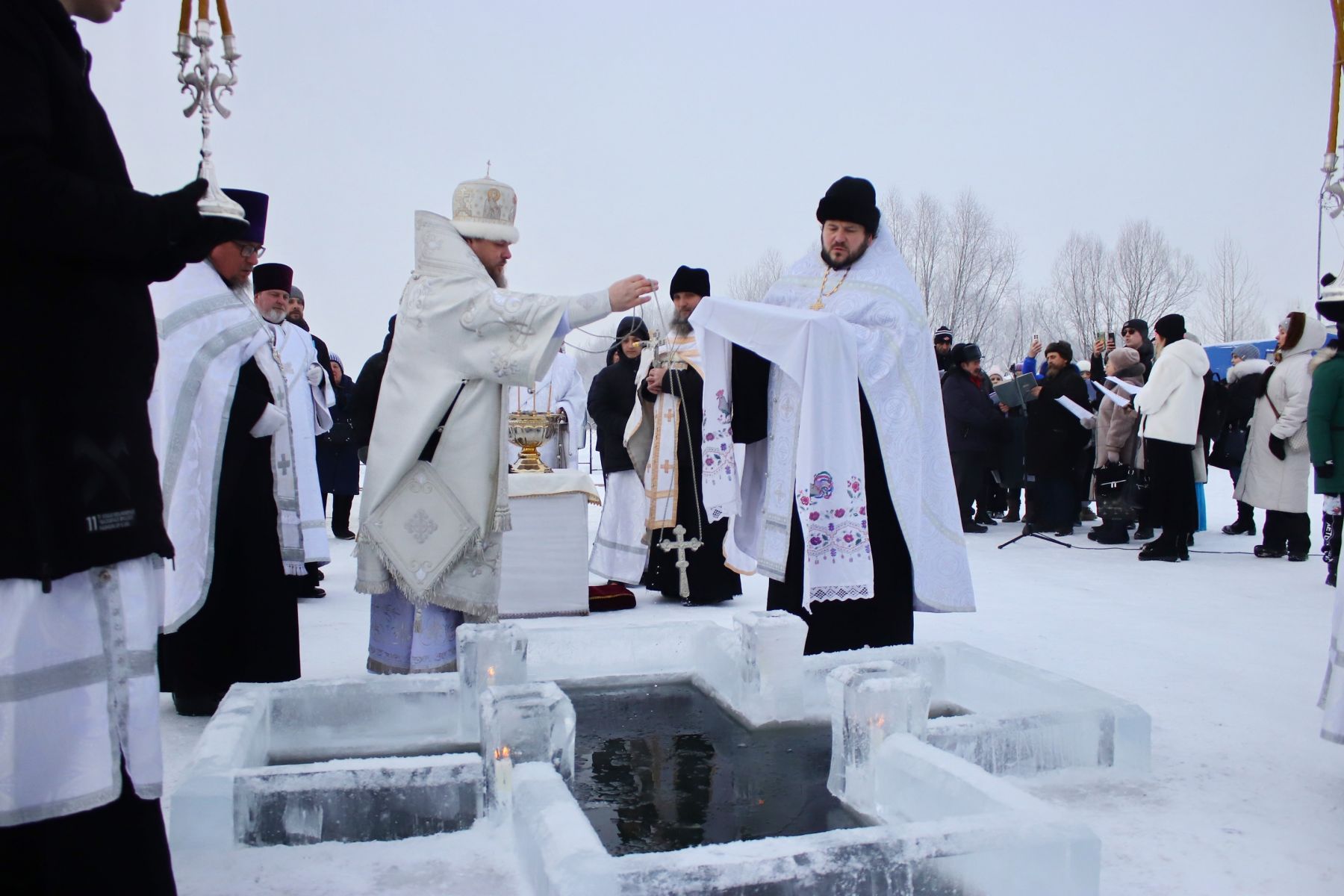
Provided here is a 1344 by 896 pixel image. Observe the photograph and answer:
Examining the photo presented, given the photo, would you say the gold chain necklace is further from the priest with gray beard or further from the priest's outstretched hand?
the priest with gray beard

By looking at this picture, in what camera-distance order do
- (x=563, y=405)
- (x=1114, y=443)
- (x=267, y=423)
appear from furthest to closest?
(x=563, y=405), (x=1114, y=443), (x=267, y=423)

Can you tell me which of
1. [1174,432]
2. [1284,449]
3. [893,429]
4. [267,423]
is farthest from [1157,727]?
[1284,449]

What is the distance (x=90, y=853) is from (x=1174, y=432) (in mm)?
7915

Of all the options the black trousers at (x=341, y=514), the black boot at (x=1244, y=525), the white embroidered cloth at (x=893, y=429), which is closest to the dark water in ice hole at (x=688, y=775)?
the white embroidered cloth at (x=893, y=429)

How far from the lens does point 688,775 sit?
9.93 feet

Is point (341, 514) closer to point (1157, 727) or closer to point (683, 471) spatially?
point (683, 471)

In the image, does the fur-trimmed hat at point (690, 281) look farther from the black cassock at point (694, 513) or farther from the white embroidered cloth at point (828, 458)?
the white embroidered cloth at point (828, 458)

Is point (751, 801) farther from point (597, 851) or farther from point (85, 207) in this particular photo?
point (85, 207)

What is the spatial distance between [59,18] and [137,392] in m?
0.58

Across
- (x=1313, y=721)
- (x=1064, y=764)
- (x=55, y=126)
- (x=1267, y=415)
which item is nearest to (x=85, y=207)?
Result: (x=55, y=126)

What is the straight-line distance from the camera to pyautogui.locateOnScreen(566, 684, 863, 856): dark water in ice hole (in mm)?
2627

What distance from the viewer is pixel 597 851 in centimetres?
195

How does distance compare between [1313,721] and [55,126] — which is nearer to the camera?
[55,126]

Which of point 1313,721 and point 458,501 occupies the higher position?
point 458,501
